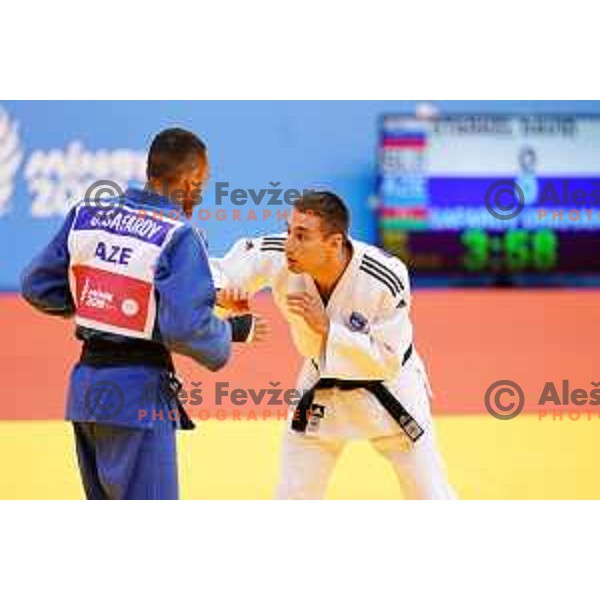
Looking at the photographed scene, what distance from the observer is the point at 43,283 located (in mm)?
3365

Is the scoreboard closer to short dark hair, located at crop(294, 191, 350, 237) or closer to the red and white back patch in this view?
short dark hair, located at crop(294, 191, 350, 237)

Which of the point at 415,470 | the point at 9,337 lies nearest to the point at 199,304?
the point at 415,470

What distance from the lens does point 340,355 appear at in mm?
3785

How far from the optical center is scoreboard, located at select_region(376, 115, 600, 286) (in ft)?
28.5

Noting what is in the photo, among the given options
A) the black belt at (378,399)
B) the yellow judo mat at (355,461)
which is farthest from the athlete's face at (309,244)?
the yellow judo mat at (355,461)

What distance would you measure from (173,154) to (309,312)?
2.46 ft

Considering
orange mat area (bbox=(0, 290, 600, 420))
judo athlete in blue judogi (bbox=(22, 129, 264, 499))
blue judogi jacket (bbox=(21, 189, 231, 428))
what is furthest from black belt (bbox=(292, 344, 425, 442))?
orange mat area (bbox=(0, 290, 600, 420))

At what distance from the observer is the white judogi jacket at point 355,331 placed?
3.82m

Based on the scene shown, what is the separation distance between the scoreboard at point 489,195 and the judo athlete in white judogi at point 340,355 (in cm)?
478

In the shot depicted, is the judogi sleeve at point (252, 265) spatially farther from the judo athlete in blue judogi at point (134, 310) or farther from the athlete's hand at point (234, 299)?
the judo athlete in blue judogi at point (134, 310)

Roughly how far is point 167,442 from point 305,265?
86 cm

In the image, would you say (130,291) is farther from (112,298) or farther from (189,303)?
(189,303)

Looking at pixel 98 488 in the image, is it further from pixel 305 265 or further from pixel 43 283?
pixel 305 265

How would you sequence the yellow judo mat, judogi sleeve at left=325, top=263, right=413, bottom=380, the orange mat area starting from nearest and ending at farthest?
judogi sleeve at left=325, top=263, right=413, bottom=380
the yellow judo mat
the orange mat area
